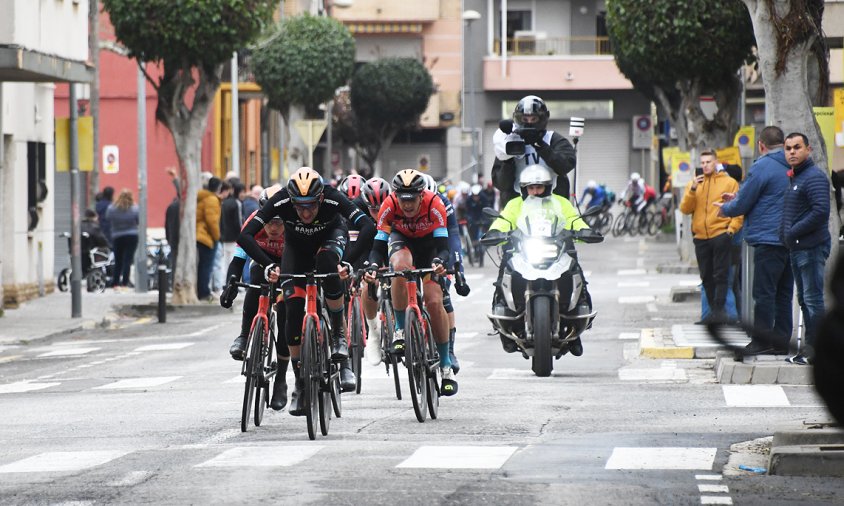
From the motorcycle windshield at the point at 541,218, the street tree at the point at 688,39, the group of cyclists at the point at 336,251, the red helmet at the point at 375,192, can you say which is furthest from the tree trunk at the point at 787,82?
the street tree at the point at 688,39

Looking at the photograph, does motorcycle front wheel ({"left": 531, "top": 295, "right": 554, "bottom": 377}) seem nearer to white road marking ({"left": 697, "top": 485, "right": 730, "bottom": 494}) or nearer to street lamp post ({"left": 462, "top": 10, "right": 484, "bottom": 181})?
white road marking ({"left": 697, "top": 485, "right": 730, "bottom": 494})

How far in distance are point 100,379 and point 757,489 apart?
966cm

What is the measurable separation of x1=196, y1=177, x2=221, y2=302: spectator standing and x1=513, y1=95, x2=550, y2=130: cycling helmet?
45.9ft

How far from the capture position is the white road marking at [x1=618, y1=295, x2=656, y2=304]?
28487 mm

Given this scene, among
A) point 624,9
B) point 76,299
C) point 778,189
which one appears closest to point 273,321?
point 778,189

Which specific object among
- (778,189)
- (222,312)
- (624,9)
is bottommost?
(222,312)

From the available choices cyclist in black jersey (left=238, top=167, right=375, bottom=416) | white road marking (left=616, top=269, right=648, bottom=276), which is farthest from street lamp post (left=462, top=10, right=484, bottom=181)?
cyclist in black jersey (left=238, top=167, right=375, bottom=416)

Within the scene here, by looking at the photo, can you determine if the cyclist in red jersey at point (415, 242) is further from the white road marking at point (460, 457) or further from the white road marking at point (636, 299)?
the white road marking at point (636, 299)

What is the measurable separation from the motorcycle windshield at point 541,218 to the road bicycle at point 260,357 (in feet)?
12.1

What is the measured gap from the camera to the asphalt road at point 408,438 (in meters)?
9.09

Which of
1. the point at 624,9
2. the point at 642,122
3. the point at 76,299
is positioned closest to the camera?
the point at 76,299

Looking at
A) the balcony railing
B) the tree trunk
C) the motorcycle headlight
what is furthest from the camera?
the balcony railing

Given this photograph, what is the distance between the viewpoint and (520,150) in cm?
1638

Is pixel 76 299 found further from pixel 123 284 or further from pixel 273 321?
pixel 273 321
